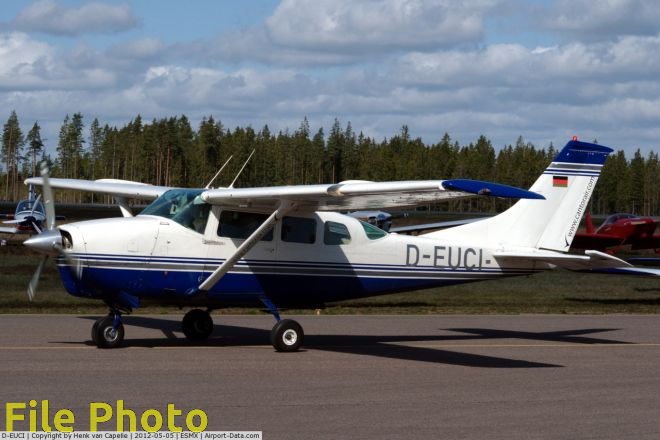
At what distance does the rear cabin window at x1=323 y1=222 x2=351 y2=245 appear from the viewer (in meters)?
14.5

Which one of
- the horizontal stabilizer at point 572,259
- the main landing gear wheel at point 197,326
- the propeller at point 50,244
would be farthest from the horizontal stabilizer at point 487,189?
the main landing gear wheel at point 197,326

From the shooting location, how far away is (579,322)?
1927cm

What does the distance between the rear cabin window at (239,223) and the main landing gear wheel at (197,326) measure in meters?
1.81

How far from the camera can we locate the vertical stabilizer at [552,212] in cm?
1575

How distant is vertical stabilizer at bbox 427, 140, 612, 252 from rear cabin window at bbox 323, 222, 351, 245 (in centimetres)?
183

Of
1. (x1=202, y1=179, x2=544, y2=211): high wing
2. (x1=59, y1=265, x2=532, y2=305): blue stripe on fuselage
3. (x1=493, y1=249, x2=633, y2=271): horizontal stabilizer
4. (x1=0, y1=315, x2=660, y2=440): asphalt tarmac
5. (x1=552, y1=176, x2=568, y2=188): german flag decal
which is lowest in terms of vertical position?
(x1=0, y1=315, x2=660, y2=440): asphalt tarmac

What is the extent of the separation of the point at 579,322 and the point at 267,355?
807 centimetres

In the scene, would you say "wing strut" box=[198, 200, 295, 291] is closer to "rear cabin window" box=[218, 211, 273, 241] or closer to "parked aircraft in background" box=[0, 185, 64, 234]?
"rear cabin window" box=[218, 211, 273, 241]

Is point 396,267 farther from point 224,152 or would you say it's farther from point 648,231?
point 224,152

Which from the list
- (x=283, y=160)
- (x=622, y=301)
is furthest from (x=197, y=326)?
(x=283, y=160)

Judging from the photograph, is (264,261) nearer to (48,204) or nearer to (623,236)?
(48,204)

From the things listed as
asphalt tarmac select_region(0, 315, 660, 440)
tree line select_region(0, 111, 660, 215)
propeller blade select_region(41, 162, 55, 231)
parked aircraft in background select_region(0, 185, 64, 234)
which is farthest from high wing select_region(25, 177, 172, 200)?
tree line select_region(0, 111, 660, 215)

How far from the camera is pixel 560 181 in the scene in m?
15.8

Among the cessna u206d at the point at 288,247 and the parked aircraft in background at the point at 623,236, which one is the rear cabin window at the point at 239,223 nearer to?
the cessna u206d at the point at 288,247
